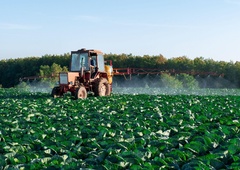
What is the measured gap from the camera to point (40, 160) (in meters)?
4.64

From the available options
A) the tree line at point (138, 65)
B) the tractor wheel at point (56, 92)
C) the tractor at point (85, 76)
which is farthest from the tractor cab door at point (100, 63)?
the tree line at point (138, 65)

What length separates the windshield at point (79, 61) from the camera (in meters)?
15.8

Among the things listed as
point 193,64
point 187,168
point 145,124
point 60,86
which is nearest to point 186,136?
point 145,124

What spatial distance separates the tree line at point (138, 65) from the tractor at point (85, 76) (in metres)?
17.8

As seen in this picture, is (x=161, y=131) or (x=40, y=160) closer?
Answer: (x=40, y=160)

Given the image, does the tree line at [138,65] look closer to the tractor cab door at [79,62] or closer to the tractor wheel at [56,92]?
the tractor cab door at [79,62]

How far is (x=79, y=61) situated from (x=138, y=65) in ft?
94.9

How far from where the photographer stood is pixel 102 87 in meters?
16.3

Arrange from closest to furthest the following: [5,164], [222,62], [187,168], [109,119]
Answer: [187,168] < [5,164] < [109,119] < [222,62]

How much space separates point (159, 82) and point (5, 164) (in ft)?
96.3

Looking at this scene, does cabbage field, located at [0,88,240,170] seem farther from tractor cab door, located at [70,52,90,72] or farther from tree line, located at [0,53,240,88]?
tree line, located at [0,53,240,88]

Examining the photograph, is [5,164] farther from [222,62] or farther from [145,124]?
[222,62]

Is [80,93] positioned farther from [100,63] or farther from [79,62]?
[100,63]

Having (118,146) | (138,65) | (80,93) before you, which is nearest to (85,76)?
(80,93)
